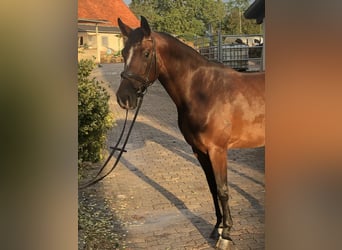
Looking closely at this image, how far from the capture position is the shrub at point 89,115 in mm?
4266

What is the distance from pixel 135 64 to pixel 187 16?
6.00 ft

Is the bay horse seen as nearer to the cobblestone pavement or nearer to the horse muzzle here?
the horse muzzle

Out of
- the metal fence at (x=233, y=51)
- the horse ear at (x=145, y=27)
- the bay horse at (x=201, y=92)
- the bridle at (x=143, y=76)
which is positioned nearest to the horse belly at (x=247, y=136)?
the bay horse at (x=201, y=92)

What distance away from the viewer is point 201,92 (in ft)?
9.84

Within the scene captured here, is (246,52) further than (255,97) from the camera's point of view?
Yes

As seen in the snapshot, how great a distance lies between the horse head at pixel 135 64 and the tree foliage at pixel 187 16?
1270mm

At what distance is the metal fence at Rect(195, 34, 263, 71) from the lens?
4657 mm

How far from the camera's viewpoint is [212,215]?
12.8 feet

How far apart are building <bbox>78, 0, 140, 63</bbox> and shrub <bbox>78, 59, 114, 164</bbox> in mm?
236

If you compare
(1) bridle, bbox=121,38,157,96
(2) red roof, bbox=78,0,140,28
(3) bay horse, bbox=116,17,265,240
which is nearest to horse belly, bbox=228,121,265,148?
(3) bay horse, bbox=116,17,265,240
